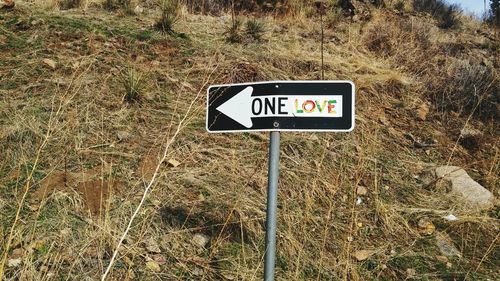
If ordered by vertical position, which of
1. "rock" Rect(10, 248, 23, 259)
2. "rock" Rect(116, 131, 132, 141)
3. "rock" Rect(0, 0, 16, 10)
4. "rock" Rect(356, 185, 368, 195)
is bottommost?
"rock" Rect(356, 185, 368, 195)

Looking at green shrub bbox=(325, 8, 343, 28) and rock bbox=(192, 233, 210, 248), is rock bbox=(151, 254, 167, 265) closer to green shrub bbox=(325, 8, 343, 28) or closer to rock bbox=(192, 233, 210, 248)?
rock bbox=(192, 233, 210, 248)

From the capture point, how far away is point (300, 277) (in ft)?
8.38

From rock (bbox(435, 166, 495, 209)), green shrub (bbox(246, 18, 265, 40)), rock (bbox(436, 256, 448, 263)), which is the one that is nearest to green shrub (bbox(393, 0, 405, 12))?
green shrub (bbox(246, 18, 265, 40))

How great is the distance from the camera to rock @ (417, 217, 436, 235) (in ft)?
10.4

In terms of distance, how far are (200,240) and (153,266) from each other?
0.35 m

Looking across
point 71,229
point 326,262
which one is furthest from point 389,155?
point 71,229

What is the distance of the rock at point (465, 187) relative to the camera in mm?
3508

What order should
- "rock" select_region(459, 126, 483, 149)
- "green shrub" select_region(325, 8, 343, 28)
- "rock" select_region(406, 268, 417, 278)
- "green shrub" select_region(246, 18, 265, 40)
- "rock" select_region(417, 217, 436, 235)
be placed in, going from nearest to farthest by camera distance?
"rock" select_region(406, 268, 417, 278) → "rock" select_region(417, 217, 436, 235) → "rock" select_region(459, 126, 483, 149) → "green shrub" select_region(246, 18, 265, 40) → "green shrub" select_region(325, 8, 343, 28)

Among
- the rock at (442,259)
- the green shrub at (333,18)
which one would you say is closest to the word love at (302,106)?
the rock at (442,259)

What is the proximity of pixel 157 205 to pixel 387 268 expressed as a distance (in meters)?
1.49

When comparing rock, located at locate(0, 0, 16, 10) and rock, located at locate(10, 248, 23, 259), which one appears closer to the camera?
rock, located at locate(10, 248, 23, 259)

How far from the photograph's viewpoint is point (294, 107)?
5.94ft

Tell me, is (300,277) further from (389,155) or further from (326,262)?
(389,155)

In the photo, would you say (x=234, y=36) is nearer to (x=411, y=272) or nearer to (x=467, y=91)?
(x=467, y=91)
